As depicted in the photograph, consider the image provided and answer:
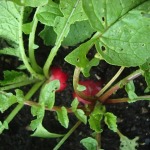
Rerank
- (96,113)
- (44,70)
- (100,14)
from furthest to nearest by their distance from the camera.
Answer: (44,70) < (96,113) < (100,14)

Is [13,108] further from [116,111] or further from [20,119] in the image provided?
[116,111]

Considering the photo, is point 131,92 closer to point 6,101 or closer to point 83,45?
point 83,45

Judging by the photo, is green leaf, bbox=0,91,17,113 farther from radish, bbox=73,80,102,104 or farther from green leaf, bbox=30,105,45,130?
radish, bbox=73,80,102,104

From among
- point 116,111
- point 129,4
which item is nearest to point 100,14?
point 129,4

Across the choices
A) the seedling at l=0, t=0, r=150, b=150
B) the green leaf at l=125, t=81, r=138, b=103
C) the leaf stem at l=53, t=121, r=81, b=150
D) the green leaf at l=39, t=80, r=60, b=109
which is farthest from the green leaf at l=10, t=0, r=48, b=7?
the leaf stem at l=53, t=121, r=81, b=150

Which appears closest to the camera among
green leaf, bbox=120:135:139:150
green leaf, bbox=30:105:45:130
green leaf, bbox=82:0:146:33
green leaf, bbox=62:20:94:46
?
green leaf, bbox=82:0:146:33

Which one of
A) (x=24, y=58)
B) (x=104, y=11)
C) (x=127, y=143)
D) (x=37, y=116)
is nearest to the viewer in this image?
(x=104, y=11)

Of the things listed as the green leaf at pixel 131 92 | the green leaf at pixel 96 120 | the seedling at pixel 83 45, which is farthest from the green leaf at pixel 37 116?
the green leaf at pixel 131 92

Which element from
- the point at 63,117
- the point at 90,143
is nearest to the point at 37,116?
the point at 63,117
